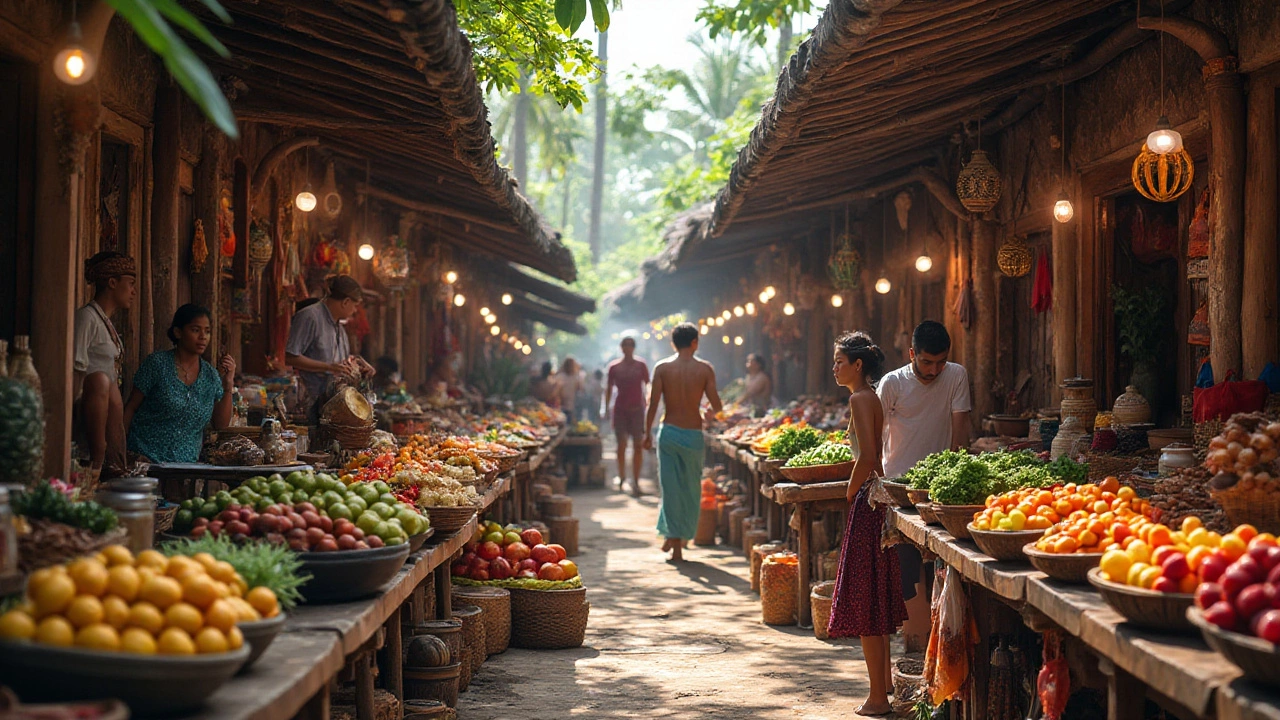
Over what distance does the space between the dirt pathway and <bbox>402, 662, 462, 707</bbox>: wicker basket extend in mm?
146

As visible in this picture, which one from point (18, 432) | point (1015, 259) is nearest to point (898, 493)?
point (1015, 259)

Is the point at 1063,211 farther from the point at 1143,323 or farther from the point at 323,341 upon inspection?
the point at 323,341

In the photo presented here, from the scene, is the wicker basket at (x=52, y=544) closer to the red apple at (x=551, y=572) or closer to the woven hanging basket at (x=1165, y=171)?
the red apple at (x=551, y=572)

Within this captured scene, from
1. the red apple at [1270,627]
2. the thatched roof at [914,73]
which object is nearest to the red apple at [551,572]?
the thatched roof at [914,73]

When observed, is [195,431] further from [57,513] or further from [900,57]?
[900,57]

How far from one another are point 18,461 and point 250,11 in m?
3.14

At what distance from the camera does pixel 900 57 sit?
771cm

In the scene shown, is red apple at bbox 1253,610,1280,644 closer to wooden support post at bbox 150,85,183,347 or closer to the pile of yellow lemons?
the pile of yellow lemons

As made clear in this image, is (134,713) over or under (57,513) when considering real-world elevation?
under

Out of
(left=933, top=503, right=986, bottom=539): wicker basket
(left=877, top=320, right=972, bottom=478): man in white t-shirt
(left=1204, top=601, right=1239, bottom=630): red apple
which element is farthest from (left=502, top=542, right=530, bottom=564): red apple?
(left=1204, top=601, right=1239, bottom=630): red apple

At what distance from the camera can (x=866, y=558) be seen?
7.25 m

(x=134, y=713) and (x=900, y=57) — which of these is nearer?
(x=134, y=713)

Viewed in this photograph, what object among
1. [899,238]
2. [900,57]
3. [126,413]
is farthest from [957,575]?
[899,238]

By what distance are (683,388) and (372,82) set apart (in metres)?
5.84
